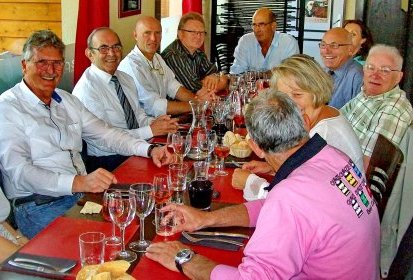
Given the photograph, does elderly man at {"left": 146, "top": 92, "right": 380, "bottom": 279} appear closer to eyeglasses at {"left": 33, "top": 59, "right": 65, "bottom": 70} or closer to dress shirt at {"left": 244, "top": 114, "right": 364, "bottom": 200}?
dress shirt at {"left": 244, "top": 114, "right": 364, "bottom": 200}

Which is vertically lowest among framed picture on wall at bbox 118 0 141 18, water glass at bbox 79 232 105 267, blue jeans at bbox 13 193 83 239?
blue jeans at bbox 13 193 83 239

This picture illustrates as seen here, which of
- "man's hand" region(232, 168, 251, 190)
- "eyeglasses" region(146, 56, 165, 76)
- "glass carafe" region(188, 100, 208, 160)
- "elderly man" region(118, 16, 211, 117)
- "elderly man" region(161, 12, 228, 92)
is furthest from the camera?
"elderly man" region(161, 12, 228, 92)

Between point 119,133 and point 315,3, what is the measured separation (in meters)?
5.53

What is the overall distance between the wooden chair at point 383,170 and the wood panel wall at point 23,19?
9.40 feet

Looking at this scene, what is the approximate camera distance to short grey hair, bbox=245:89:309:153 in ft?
5.09

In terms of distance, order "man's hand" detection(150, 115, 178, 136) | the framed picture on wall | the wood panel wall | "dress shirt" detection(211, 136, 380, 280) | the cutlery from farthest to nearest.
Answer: the framed picture on wall, the wood panel wall, "man's hand" detection(150, 115, 178, 136), the cutlery, "dress shirt" detection(211, 136, 380, 280)

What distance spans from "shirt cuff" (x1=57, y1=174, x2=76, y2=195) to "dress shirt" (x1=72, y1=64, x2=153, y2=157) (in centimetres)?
72

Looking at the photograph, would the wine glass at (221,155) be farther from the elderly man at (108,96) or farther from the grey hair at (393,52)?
the grey hair at (393,52)

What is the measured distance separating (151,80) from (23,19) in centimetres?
128

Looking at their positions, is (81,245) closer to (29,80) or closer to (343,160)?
(343,160)

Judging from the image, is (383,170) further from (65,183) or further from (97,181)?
(65,183)

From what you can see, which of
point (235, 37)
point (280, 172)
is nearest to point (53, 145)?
point (280, 172)

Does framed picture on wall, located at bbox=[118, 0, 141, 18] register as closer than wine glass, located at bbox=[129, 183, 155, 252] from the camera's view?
No

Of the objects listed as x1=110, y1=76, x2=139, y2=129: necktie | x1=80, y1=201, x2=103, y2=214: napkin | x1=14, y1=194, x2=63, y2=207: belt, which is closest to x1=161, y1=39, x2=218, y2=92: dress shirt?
x1=110, y1=76, x2=139, y2=129: necktie
